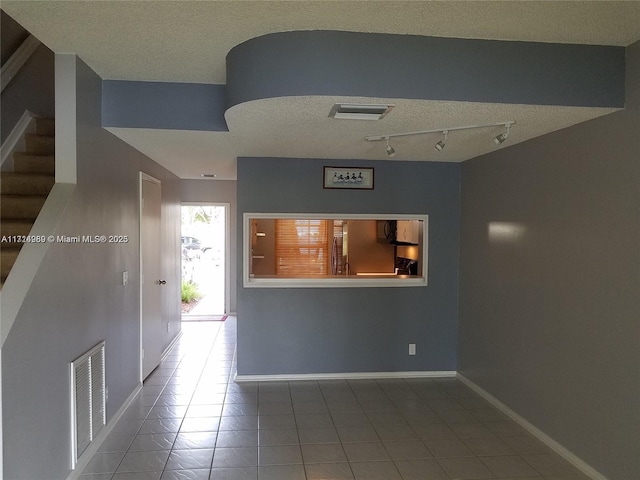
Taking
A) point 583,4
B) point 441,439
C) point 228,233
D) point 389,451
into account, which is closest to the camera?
point 583,4

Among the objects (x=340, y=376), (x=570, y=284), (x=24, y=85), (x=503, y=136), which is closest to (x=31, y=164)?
(x=24, y=85)

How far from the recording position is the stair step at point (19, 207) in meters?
2.84

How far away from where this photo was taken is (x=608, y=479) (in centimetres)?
238

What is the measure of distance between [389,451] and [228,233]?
497 cm

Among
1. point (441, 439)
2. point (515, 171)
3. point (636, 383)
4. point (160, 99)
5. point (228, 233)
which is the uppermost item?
point (160, 99)

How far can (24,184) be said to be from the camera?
3.09 meters

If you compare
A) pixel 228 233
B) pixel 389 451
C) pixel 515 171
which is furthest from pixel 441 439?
pixel 228 233

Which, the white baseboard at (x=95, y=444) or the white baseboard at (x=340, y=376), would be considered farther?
the white baseboard at (x=340, y=376)

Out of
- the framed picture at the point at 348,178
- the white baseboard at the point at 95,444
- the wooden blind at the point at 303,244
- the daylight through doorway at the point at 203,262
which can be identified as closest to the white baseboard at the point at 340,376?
the white baseboard at the point at 95,444

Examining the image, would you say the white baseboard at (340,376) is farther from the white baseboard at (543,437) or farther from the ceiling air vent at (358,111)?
the ceiling air vent at (358,111)

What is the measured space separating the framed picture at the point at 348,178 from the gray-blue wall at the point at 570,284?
1079 mm

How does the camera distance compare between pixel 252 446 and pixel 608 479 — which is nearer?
pixel 608 479

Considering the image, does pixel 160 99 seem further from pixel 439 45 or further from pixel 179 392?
pixel 179 392

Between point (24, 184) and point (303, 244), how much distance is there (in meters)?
4.13
